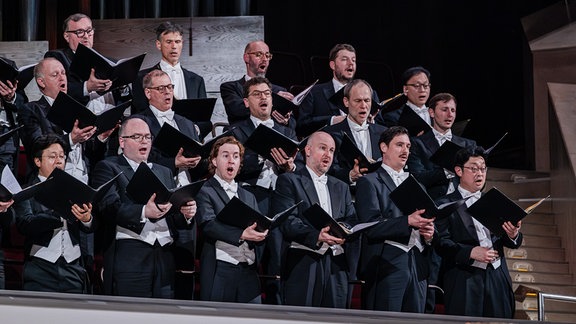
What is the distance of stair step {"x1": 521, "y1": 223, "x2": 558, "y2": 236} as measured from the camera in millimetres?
6804

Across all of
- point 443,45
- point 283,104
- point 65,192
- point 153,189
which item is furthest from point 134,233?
point 443,45

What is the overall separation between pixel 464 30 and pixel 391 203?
3948 millimetres

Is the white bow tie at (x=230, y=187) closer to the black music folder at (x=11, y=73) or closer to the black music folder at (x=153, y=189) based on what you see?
the black music folder at (x=153, y=189)

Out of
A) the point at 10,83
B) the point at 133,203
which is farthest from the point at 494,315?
the point at 10,83

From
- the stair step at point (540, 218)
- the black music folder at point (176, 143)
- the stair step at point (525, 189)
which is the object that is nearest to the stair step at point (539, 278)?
the stair step at point (540, 218)

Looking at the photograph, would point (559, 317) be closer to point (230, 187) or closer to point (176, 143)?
point (230, 187)

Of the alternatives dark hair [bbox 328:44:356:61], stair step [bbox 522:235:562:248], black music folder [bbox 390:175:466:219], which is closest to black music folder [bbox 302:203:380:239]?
black music folder [bbox 390:175:466:219]

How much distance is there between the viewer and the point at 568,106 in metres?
7.24

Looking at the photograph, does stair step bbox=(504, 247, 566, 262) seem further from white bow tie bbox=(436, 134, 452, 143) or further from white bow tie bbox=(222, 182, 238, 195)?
white bow tie bbox=(222, 182, 238, 195)

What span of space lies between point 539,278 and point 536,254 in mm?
259

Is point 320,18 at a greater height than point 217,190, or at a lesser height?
greater

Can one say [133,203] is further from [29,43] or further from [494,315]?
[29,43]

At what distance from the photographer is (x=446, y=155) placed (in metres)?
5.45

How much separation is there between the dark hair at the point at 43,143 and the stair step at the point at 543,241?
10.1ft
